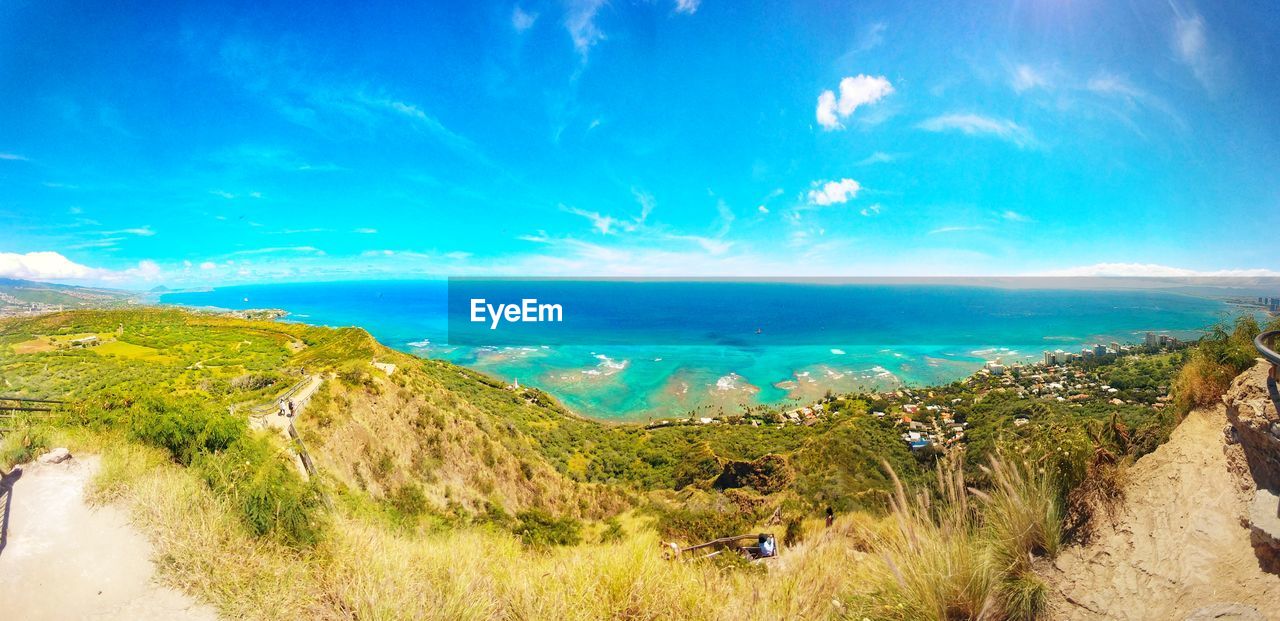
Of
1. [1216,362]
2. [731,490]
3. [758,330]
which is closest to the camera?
[1216,362]

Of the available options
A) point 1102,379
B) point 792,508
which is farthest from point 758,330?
point 792,508

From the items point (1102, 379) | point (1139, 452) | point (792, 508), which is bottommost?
point (792, 508)

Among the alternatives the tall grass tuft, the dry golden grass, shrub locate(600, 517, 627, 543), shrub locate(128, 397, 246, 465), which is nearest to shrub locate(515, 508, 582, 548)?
shrub locate(600, 517, 627, 543)

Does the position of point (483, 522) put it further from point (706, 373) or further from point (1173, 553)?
point (706, 373)

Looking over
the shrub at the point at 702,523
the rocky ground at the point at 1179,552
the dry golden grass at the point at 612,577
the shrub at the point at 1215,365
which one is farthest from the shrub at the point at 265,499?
the shrub at the point at 1215,365

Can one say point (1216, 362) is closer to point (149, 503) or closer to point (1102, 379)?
point (149, 503)

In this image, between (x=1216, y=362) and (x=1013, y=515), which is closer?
(x=1013, y=515)

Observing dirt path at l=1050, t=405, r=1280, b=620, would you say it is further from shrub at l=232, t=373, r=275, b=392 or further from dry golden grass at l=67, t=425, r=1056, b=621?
shrub at l=232, t=373, r=275, b=392

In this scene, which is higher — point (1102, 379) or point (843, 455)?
point (1102, 379)
